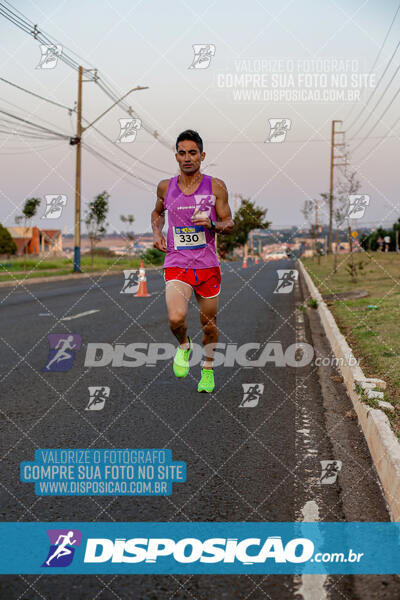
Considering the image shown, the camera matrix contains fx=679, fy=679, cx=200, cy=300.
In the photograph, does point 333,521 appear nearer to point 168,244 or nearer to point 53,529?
point 53,529

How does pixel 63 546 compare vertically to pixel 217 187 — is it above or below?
below

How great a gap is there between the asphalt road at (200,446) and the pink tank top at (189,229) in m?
1.24

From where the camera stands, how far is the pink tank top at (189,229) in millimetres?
5188

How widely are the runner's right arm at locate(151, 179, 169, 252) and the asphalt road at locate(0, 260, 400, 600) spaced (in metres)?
1.36

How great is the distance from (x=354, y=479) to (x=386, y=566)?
3.43ft

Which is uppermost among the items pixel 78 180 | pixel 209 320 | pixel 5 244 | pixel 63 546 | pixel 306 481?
pixel 78 180

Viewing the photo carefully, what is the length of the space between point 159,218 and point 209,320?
0.97 metres

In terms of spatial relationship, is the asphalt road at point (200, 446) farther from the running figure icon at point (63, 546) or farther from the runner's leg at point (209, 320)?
the runner's leg at point (209, 320)

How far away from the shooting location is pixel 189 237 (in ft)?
17.4

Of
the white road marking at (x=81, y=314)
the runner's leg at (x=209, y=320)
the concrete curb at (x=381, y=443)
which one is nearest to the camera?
the concrete curb at (x=381, y=443)

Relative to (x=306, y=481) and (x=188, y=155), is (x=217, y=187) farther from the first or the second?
(x=306, y=481)

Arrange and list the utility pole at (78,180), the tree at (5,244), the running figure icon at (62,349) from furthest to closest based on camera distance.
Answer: the tree at (5,244) → the utility pole at (78,180) → the running figure icon at (62,349)

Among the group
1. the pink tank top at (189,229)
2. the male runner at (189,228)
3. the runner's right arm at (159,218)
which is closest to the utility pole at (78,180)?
the runner's right arm at (159,218)

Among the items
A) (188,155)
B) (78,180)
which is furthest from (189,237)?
(78,180)
